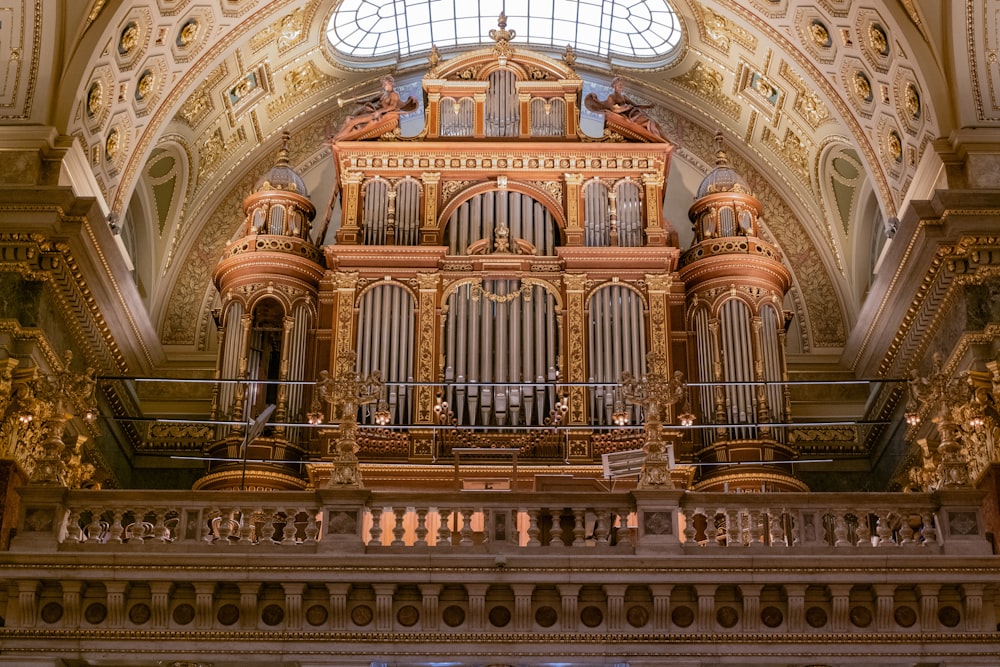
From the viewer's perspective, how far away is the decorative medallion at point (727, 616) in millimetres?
14211

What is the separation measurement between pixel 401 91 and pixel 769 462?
9.41m

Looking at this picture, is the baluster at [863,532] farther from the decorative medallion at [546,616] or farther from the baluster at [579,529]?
the decorative medallion at [546,616]

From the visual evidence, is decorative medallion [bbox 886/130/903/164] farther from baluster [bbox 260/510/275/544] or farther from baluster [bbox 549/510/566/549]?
baluster [bbox 260/510/275/544]

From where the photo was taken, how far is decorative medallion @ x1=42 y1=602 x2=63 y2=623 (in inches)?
557

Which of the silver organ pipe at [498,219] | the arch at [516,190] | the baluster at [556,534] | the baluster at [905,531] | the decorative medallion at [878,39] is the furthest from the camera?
the arch at [516,190]

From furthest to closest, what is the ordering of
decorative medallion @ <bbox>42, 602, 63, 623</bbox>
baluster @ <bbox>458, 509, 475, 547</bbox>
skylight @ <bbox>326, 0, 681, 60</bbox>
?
skylight @ <bbox>326, 0, 681, 60</bbox>, baluster @ <bbox>458, 509, 475, 547</bbox>, decorative medallion @ <bbox>42, 602, 63, 623</bbox>

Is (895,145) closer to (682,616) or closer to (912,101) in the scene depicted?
(912,101)

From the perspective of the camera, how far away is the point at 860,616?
14.2 metres

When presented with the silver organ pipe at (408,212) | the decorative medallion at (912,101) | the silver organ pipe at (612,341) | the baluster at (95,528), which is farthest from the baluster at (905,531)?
the silver organ pipe at (408,212)

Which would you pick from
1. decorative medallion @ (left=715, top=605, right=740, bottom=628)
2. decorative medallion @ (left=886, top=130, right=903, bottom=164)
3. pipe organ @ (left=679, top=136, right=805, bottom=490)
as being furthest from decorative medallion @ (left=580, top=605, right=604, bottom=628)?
decorative medallion @ (left=886, top=130, right=903, bottom=164)

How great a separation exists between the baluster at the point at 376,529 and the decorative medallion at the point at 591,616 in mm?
1947

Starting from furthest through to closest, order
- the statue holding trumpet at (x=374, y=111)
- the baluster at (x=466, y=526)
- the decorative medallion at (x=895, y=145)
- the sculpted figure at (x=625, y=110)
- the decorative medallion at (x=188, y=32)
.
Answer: the statue holding trumpet at (x=374, y=111), the sculpted figure at (x=625, y=110), the decorative medallion at (x=188, y=32), the decorative medallion at (x=895, y=145), the baluster at (x=466, y=526)

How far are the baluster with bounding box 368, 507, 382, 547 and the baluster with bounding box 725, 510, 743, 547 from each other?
3170 millimetres

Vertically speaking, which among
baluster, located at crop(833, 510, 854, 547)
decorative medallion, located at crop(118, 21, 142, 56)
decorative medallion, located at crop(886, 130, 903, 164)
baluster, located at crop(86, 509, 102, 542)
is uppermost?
decorative medallion, located at crop(118, 21, 142, 56)
